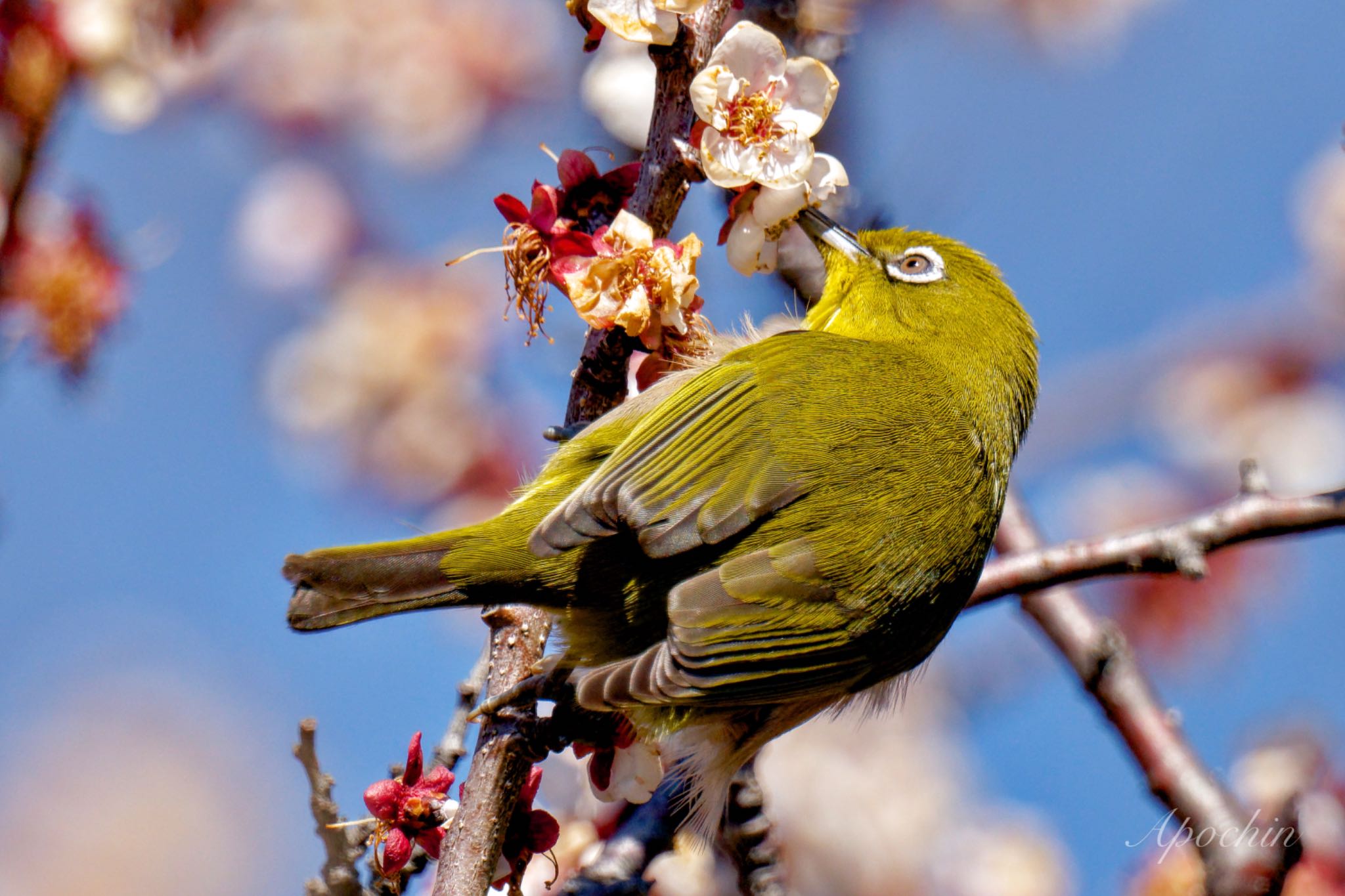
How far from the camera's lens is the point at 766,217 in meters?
2.90

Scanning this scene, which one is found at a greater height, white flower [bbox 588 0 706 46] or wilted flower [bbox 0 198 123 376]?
wilted flower [bbox 0 198 123 376]

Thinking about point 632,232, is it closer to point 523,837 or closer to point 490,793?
point 490,793

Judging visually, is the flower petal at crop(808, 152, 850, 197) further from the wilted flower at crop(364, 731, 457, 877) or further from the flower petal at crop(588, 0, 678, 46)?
the wilted flower at crop(364, 731, 457, 877)

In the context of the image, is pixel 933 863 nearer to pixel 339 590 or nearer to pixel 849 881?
pixel 849 881

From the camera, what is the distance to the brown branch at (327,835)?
240cm

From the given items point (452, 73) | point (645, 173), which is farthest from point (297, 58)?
point (645, 173)

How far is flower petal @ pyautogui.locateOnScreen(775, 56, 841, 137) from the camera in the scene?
114 inches

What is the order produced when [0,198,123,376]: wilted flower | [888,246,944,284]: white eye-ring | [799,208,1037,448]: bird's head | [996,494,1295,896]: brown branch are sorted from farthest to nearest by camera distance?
[0,198,123,376]: wilted flower → [888,246,944,284]: white eye-ring → [799,208,1037,448]: bird's head → [996,494,1295,896]: brown branch

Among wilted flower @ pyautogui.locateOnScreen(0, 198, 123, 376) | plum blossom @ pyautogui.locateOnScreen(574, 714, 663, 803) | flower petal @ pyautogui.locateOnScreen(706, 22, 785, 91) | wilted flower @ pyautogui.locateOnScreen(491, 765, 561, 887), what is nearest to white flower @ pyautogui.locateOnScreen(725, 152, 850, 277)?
flower petal @ pyautogui.locateOnScreen(706, 22, 785, 91)

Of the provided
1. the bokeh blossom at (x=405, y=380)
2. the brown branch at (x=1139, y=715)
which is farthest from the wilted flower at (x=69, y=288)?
the brown branch at (x=1139, y=715)

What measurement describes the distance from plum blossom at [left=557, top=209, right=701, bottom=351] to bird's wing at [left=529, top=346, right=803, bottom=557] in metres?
0.36

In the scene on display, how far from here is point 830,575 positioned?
3.01 m

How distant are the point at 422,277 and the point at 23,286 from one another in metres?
1.47

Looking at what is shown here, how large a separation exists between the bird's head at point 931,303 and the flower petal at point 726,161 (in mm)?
963
